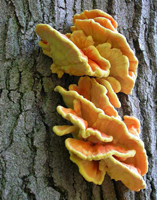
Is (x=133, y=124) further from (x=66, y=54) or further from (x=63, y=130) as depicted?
(x=66, y=54)

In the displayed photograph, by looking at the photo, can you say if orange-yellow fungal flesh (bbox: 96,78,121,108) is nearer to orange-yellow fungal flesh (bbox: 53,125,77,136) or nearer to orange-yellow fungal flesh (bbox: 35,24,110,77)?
orange-yellow fungal flesh (bbox: 35,24,110,77)

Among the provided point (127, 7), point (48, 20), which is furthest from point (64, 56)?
point (127, 7)

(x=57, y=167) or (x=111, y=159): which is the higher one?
(x=111, y=159)

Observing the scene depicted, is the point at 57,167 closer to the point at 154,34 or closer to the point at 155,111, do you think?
the point at 155,111

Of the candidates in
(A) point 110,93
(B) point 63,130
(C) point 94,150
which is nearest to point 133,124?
(A) point 110,93

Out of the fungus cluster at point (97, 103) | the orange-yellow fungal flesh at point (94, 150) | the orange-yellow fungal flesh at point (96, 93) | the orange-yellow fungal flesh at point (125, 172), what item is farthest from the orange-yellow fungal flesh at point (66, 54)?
the orange-yellow fungal flesh at point (125, 172)

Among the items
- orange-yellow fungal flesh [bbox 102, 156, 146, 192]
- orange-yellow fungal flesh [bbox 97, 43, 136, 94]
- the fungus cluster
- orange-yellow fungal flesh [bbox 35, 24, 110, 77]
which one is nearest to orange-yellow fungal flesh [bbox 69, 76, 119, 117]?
the fungus cluster
